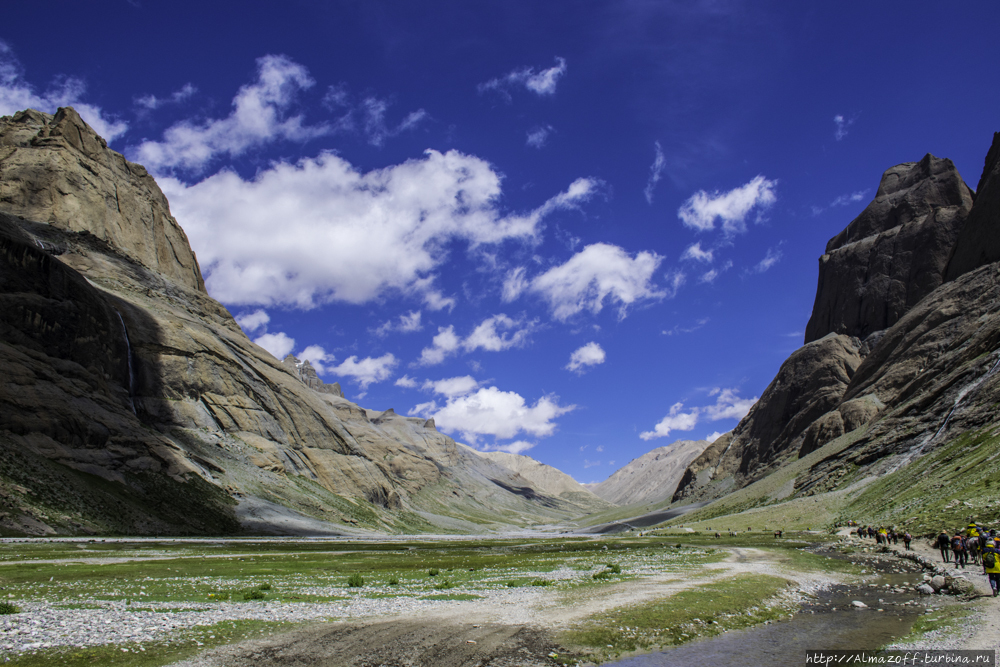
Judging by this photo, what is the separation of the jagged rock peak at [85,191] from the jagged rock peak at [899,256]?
8660 inches

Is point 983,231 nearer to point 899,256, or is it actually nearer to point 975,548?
point 899,256

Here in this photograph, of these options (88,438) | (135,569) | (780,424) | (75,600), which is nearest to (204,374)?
(88,438)

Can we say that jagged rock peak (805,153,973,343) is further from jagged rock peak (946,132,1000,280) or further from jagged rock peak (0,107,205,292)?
jagged rock peak (0,107,205,292)

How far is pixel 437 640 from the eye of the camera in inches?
653

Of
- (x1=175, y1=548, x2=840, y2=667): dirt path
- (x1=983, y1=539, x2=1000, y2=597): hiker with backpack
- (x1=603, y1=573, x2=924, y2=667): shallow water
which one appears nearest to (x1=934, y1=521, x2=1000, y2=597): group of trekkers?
(x1=983, y1=539, x2=1000, y2=597): hiker with backpack

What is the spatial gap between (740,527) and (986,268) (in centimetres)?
8679

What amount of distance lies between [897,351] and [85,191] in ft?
735

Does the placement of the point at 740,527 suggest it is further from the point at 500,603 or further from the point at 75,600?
the point at 75,600

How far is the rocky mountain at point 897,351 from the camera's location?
94.8 m

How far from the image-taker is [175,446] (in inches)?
3905

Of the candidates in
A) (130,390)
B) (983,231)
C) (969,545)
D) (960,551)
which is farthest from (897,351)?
(130,390)

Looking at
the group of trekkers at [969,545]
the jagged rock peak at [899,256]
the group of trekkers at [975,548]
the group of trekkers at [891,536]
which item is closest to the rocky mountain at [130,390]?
the group of trekkers at [975,548]

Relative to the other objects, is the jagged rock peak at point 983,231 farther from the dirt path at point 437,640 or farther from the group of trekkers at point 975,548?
the dirt path at point 437,640

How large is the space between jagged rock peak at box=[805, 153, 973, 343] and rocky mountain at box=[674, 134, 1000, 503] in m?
0.39
